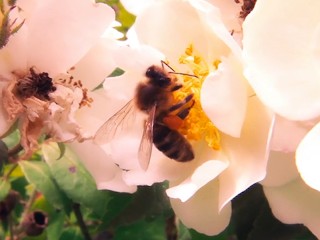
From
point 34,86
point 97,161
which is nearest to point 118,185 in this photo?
point 97,161

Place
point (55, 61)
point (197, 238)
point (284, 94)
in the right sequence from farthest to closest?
A: point (197, 238), point (55, 61), point (284, 94)

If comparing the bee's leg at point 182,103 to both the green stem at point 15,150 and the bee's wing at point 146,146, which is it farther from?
the green stem at point 15,150

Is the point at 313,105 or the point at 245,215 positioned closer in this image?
the point at 313,105

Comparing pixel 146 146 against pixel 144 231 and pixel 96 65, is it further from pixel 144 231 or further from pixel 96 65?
pixel 144 231

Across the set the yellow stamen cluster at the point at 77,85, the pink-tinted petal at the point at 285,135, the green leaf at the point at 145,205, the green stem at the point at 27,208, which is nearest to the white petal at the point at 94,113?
the yellow stamen cluster at the point at 77,85

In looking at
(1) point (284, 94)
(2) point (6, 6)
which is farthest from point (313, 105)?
(2) point (6, 6)

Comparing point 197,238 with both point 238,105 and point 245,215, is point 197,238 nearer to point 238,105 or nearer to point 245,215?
point 245,215
